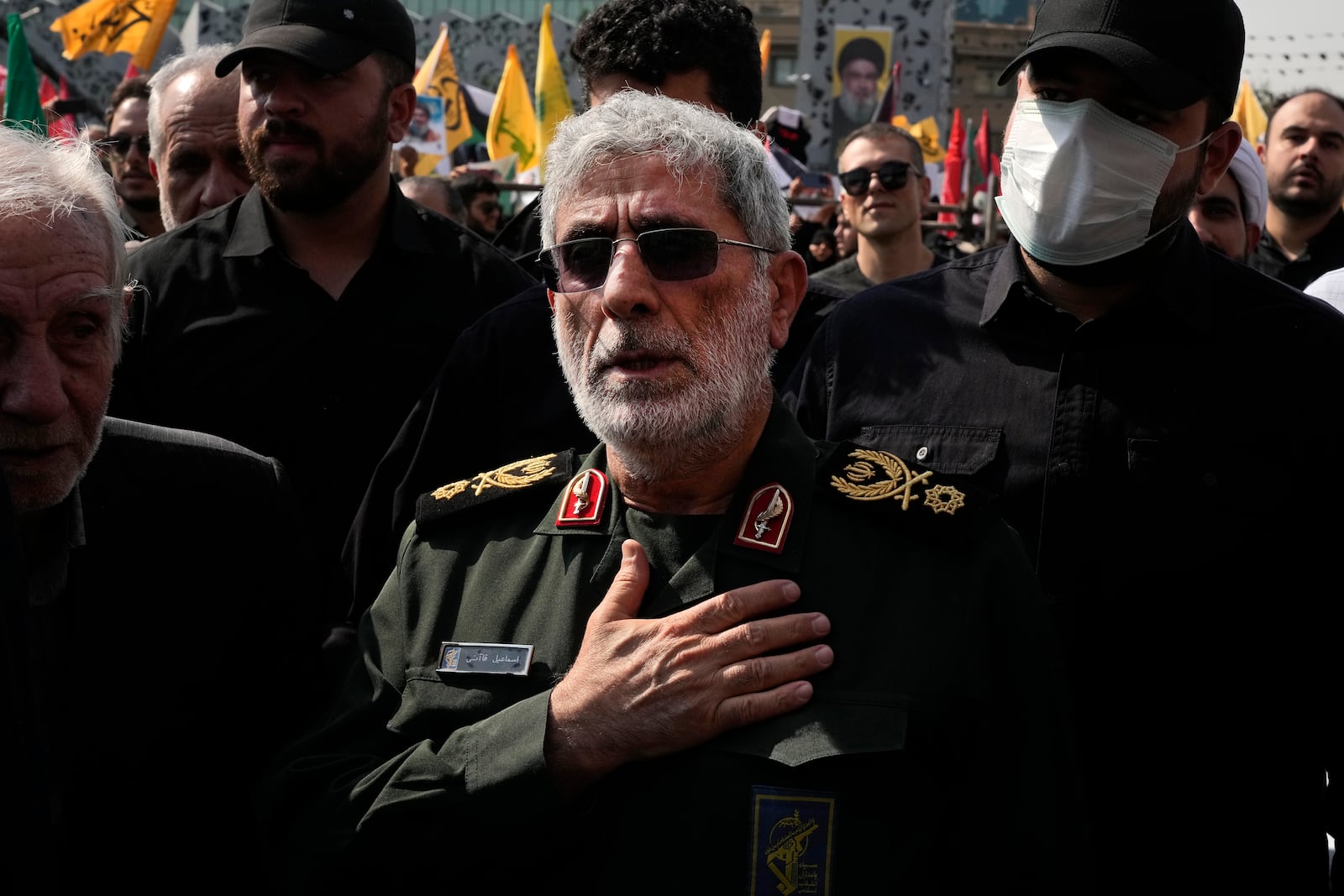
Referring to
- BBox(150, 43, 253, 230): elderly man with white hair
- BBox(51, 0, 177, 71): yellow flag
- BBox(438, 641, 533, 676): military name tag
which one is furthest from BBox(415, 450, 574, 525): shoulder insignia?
BBox(51, 0, 177, 71): yellow flag

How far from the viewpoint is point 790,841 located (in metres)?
2.20

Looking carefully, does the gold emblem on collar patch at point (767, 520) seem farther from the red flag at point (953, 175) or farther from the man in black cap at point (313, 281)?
the red flag at point (953, 175)

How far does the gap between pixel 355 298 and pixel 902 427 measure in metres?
1.68

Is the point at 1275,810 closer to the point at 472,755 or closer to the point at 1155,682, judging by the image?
the point at 1155,682

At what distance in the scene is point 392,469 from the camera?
334cm

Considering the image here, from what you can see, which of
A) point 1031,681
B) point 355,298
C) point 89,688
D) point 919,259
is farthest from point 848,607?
point 919,259

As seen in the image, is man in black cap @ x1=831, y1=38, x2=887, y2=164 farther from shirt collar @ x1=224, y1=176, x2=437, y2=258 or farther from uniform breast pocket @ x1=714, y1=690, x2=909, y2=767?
uniform breast pocket @ x1=714, y1=690, x2=909, y2=767

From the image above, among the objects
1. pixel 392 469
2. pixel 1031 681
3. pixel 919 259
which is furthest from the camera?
pixel 919 259

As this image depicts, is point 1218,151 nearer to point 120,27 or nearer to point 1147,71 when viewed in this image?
point 1147,71

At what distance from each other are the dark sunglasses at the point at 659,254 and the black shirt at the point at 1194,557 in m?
0.64

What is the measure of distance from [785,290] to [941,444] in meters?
0.44

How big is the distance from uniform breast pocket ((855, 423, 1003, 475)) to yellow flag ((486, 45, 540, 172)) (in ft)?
36.1

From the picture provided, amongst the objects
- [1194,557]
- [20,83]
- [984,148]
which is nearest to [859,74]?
[984,148]

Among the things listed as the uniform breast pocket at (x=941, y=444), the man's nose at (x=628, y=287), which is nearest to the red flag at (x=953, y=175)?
the uniform breast pocket at (x=941, y=444)
